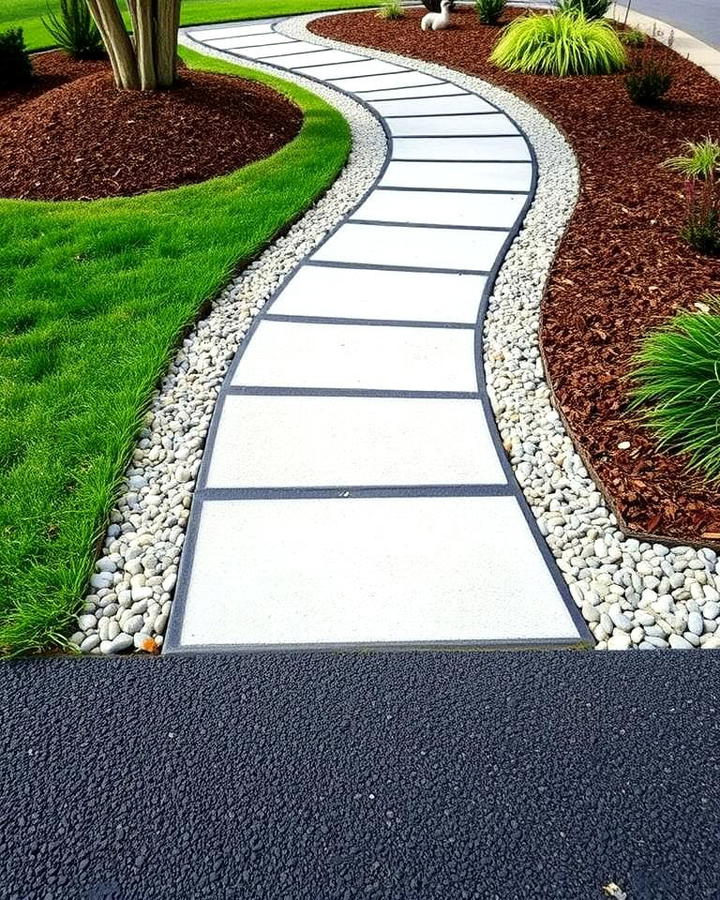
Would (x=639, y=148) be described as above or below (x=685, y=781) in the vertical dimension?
above

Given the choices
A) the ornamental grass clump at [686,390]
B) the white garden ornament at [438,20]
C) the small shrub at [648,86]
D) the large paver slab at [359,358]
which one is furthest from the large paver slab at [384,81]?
the ornamental grass clump at [686,390]

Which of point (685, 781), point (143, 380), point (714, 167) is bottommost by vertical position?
point (685, 781)

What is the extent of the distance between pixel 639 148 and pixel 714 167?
869 millimetres

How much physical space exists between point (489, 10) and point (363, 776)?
10.9 m

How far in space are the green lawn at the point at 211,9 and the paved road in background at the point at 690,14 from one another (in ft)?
15.5

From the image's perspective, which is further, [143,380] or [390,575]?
[143,380]

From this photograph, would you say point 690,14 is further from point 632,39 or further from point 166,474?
point 166,474

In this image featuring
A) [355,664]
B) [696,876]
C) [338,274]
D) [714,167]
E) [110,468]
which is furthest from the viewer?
[714,167]

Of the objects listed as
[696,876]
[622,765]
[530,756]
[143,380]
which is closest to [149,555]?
[143,380]

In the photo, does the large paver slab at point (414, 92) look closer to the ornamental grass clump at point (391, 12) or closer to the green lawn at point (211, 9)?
the ornamental grass clump at point (391, 12)

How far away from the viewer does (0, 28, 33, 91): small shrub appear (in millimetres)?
7344

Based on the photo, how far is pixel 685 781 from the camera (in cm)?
160

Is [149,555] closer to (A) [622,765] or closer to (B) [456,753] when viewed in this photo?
(B) [456,753]

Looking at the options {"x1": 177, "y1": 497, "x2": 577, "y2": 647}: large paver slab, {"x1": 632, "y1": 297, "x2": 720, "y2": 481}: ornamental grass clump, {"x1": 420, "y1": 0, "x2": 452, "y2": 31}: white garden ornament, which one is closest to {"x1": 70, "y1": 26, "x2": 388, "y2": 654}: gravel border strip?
{"x1": 177, "y1": 497, "x2": 577, "y2": 647}: large paver slab
